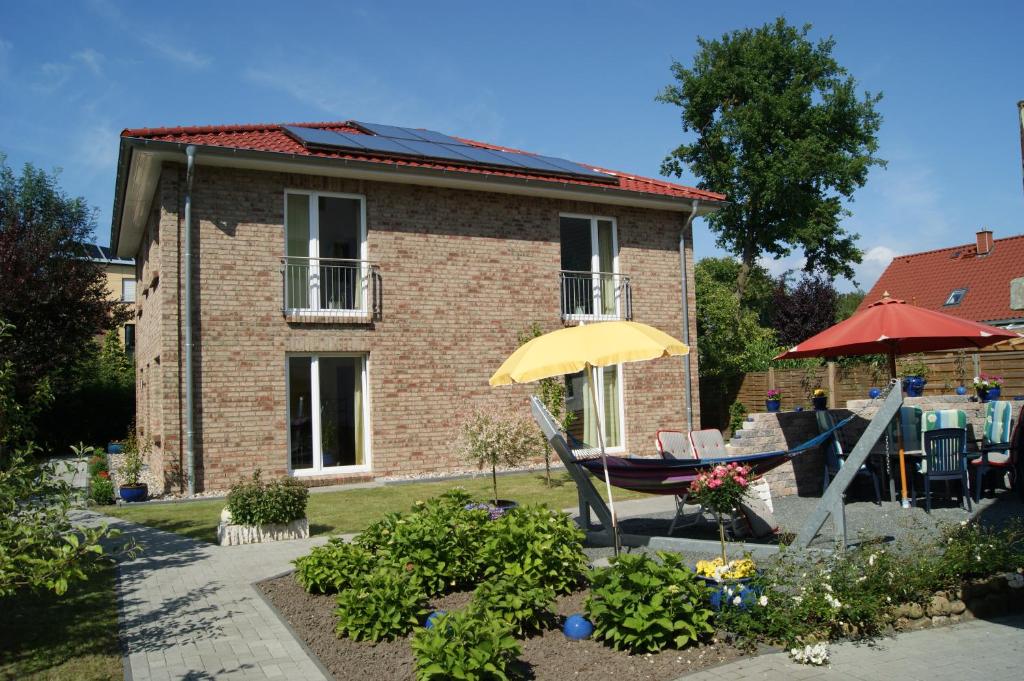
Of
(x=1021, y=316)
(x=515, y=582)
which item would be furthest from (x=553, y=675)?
(x=1021, y=316)

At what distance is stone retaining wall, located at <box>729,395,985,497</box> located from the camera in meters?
10.1

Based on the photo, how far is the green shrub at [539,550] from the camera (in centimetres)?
575

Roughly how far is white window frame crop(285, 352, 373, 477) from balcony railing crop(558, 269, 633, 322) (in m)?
4.53

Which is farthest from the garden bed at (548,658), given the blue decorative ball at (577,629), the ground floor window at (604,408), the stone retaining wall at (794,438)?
the ground floor window at (604,408)

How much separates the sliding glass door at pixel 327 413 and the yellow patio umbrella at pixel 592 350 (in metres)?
7.25

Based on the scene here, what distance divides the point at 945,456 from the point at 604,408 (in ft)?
27.2

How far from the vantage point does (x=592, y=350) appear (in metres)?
6.51

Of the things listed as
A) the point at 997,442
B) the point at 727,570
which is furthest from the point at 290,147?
the point at 997,442

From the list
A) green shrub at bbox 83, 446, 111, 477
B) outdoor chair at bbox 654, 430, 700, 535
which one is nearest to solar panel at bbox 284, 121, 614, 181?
green shrub at bbox 83, 446, 111, 477

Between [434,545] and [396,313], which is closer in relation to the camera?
[434,545]

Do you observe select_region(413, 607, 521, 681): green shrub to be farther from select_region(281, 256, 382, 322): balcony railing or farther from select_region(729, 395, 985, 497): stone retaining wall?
select_region(281, 256, 382, 322): balcony railing

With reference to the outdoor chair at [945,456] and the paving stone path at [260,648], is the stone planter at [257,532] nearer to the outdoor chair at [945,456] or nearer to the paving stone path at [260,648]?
the paving stone path at [260,648]

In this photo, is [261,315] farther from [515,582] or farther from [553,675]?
[553,675]

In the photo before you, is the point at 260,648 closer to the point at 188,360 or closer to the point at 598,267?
the point at 188,360
